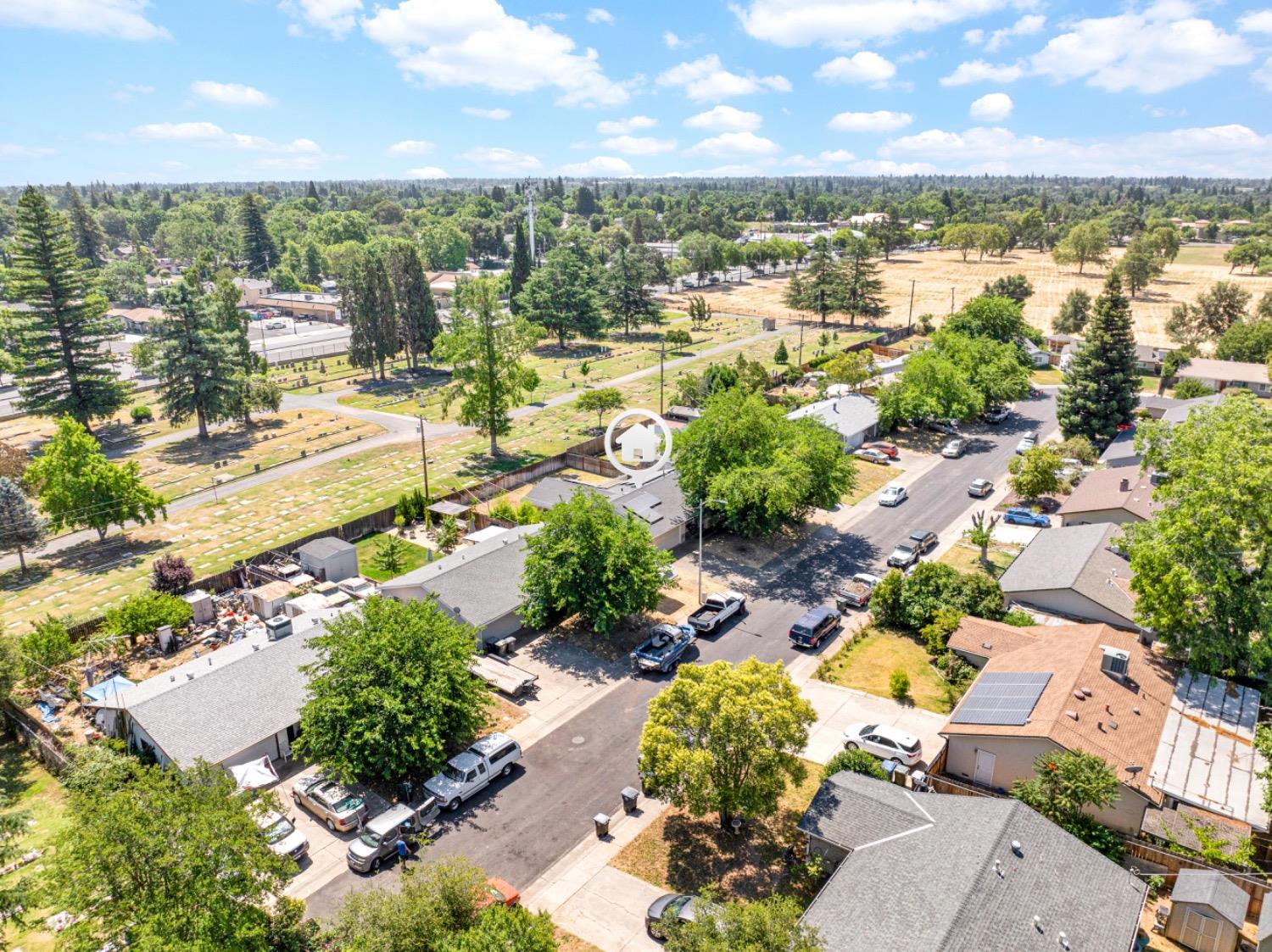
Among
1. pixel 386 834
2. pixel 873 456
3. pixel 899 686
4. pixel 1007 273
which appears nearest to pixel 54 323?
pixel 386 834

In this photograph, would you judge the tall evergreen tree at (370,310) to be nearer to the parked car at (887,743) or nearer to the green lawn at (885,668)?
the green lawn at (885,668)

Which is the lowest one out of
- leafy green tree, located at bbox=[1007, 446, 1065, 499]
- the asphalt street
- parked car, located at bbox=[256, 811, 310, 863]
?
the asphalt street

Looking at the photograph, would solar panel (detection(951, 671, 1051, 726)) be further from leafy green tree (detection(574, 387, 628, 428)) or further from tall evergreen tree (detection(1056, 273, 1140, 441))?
leafy green tree (detection(574, 387, 628, 428))

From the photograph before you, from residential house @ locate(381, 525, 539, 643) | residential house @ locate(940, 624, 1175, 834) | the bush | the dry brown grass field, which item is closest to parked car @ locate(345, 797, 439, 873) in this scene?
residential house @ locate(381, 525, 539, 643)

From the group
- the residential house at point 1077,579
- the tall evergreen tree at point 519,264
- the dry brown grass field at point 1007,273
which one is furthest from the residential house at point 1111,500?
the tall evergreen tree at point 519,264

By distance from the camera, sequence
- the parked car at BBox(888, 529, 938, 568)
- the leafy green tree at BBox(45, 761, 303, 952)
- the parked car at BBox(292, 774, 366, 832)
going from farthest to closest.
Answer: the parked car at BBox(888, 529, 938, 568)
the parked car at BBox(292, 774, 366, 832)
the leafy green tree at BBox(45, 761, 303, 952)

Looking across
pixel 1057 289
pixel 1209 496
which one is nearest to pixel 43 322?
pixel 1209 496
